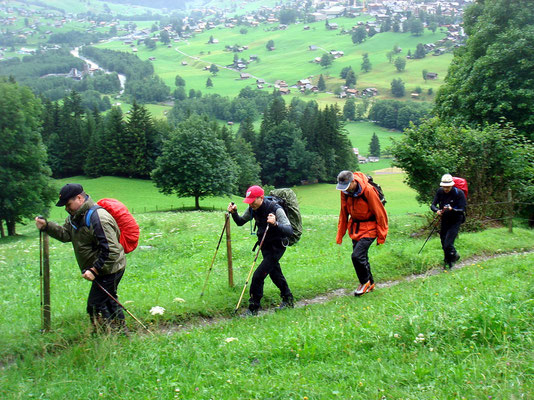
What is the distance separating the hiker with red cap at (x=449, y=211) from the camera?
12891 millimetres

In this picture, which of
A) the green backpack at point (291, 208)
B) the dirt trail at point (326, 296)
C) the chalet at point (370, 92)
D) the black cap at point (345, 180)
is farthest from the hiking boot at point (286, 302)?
the chalet at point (370, 92)

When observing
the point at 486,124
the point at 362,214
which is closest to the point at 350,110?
the point at 486,124

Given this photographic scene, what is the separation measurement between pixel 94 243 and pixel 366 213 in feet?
18.6

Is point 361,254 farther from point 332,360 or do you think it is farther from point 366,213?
point 332,360

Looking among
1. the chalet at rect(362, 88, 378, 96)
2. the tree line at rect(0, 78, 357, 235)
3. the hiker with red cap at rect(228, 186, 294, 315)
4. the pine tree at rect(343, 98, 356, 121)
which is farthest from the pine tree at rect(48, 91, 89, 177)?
the chalet at rect(362, 88, 378, 96)

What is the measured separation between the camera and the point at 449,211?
42.9 ft

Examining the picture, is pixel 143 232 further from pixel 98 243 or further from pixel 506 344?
pixel 506 344

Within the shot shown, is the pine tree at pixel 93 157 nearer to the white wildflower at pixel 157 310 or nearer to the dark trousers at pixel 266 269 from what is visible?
the white wildflower at pixel 157 310

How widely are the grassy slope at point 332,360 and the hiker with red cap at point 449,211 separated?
483cm

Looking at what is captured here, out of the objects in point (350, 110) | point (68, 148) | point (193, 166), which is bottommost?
point (350, 110)

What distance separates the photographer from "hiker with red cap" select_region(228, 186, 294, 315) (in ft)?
30.3

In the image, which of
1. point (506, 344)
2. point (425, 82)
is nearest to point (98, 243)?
point (506, 344)

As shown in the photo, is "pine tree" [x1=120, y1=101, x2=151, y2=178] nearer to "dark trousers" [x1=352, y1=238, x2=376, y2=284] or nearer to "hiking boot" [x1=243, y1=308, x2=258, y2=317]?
"hiking boot" [x1=243, y1=308, x2=258, y2=317]

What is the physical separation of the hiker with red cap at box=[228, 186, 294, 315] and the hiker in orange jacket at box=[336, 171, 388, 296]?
1532mm
